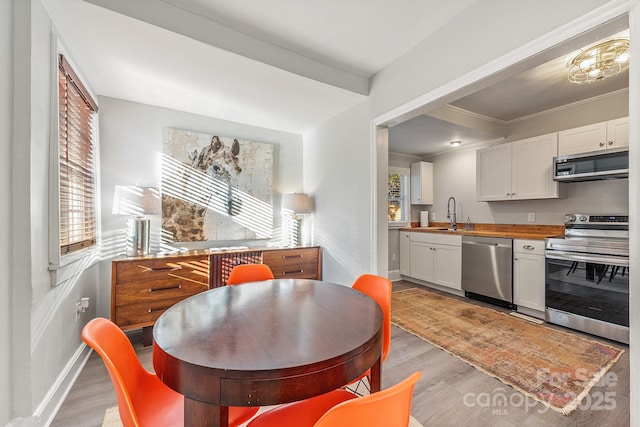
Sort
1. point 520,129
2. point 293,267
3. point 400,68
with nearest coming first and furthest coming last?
point 400,68, point 293,267, point 520,129

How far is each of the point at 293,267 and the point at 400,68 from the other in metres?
2.40

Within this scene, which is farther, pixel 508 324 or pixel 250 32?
pixel 508 324

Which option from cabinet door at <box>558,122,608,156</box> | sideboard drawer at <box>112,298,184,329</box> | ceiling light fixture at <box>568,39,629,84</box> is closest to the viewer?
ceiling light fixture at <box>568,39,629,84</box>

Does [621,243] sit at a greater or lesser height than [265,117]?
lesser

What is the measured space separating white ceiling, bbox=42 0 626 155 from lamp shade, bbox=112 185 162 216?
993 mm

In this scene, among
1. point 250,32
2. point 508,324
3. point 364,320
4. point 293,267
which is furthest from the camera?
point 293,267

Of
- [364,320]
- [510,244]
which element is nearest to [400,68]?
[364,320]

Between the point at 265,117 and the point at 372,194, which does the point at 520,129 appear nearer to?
the point at 372,194

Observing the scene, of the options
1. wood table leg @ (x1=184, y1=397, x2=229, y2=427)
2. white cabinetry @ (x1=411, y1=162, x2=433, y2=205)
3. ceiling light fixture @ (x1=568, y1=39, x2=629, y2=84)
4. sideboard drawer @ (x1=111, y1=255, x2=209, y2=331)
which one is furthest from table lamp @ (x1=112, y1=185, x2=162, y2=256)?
white cabinetry @ (x1=411, y1=162, x2=433, y2=205)

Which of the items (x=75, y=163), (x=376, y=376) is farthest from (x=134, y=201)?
(x=376, y=376)

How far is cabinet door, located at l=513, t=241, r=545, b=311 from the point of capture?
121 inches

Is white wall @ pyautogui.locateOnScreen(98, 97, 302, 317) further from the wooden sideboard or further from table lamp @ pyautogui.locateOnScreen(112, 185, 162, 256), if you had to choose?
the wooden sideboard

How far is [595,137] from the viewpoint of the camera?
2957mm

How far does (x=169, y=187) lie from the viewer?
3041mm
